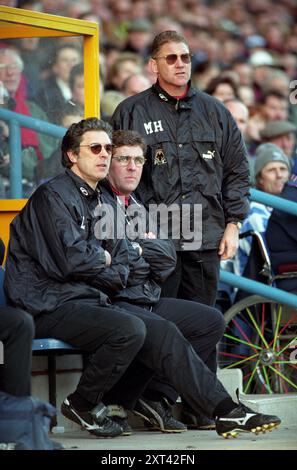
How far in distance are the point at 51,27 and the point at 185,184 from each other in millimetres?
1273

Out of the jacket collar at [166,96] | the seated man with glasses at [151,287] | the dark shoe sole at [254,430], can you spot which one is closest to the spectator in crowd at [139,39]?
the jacket collar at [166,96]

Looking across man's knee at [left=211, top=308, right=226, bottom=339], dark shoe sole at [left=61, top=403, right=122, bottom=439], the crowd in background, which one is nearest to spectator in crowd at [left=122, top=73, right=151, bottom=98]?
the crowd in background

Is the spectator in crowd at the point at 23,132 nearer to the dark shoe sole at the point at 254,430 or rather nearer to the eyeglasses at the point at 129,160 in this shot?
the eyeglasses at the point at 129,160

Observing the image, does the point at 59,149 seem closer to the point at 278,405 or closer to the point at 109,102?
the point at 278,405

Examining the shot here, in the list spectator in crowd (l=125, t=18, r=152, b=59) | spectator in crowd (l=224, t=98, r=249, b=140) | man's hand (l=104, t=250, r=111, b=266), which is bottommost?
man's hand (l=104, t=250, r=111, b=266)

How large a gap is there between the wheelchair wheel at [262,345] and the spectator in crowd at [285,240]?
0.68 feet

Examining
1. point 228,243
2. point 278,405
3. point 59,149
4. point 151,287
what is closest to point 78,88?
point 59,149

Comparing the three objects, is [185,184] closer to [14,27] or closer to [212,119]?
[212,119]

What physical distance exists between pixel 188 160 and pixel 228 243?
1.65 feet

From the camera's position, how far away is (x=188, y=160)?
6.96 metres

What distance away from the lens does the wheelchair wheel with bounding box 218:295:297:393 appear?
327 inches

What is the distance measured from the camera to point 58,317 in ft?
20.1

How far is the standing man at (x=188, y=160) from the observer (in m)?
6.96

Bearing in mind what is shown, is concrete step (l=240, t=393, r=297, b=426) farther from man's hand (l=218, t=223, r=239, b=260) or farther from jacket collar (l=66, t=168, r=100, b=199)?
jacket collar (l=66, t=168, r=100, b=199)
